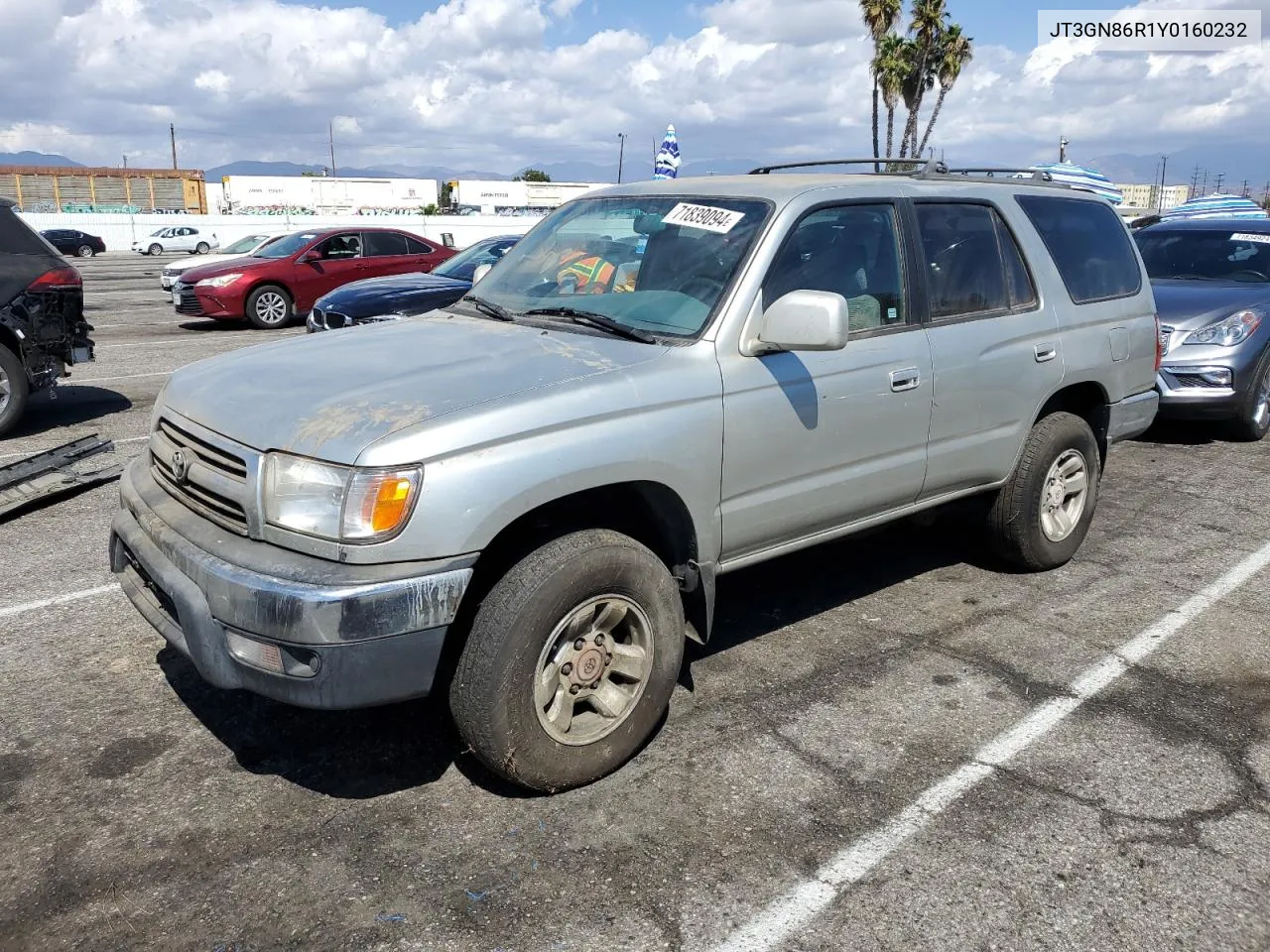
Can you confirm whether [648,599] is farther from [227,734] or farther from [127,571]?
[127,571]

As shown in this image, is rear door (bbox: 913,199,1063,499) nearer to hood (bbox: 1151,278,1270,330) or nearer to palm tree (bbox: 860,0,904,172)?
hood (bbox: 1151,278,1270,330)

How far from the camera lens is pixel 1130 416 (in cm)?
536

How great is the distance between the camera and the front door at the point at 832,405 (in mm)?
3543

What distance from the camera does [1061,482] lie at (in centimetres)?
509

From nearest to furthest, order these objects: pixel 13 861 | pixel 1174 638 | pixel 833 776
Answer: pixel 13 861 → pixel 833 776 → pixel 1174 638

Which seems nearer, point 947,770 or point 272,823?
point 272,823

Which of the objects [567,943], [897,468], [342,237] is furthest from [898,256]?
[342,237]

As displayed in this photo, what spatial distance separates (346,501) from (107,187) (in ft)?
272

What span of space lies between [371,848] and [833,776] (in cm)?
144

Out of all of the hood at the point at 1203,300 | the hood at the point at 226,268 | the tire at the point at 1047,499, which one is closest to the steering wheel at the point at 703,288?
the tire at the point at 1047,499

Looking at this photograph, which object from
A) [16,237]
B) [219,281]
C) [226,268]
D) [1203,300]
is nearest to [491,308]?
[16,237]

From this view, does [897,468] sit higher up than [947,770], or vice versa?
[897,468]

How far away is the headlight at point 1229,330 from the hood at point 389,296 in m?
6.20

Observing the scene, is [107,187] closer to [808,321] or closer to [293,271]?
[293,271]
